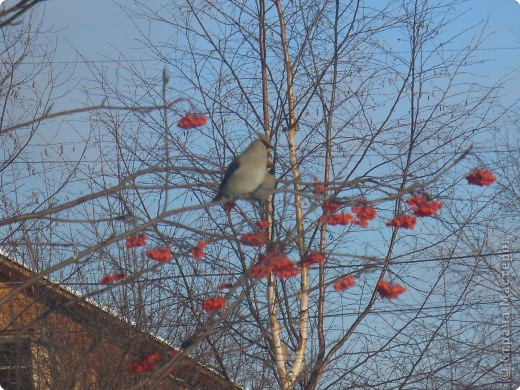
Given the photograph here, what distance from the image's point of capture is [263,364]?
5781 millimetres

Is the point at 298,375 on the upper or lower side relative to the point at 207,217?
lower

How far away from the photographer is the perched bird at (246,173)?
330 cm

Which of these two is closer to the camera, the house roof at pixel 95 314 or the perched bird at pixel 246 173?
the perched bird at pixel 246 173

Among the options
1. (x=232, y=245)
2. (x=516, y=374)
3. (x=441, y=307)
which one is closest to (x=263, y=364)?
(x=232, y=245)

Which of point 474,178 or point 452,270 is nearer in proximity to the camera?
point 474,178

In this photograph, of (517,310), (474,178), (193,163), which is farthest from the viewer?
(517,310)

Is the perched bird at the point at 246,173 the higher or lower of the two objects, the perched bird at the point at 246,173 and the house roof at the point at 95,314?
the lower

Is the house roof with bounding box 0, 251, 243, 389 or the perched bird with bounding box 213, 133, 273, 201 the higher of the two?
the house roof with bounding box 0, 251, 243, 389

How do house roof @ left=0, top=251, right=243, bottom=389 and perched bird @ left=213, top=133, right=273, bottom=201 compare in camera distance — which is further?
house roof @ left=0, top=251, right=243, bottom=389

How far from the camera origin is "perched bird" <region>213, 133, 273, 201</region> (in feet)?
10.8

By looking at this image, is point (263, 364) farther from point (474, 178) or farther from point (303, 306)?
point (474, 178)

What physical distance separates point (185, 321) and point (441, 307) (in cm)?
177

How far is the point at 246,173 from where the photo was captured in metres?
3.34

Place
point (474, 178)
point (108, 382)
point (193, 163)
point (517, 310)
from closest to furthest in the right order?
point (474, 178), point (108, 382), point (193, 163), point (517, 310)
